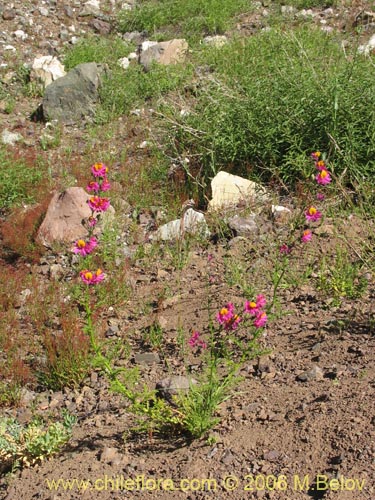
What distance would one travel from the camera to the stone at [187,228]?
17.3ft

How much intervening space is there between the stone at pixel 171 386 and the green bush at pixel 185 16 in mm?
7005

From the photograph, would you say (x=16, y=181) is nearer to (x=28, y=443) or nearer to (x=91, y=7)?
(x=28, y=443)

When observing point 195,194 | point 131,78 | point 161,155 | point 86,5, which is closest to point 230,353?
point 195,194

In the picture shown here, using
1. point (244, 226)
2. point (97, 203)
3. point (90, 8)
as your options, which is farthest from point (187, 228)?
point (90, 8)

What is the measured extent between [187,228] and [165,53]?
423 cm

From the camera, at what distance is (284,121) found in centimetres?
559

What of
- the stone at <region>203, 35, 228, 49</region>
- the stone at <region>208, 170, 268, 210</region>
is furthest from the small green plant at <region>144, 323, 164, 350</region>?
the stone at <region>203, 35, 228, 49</region>

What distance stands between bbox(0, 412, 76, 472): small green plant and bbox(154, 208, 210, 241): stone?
2.23 meters

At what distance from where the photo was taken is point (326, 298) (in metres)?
4.14

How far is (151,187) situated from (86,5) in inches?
217

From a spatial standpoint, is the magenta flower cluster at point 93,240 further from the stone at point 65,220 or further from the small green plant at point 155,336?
the stone at point 65,220

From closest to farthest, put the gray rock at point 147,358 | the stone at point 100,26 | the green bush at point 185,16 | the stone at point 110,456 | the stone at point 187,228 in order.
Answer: the stone at point 110,456, the gray rock at point 147,358, the stone at point 187,228, the green bush at point 185,16, the stone at point 100,26

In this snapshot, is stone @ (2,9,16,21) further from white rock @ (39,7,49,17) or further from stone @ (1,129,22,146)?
stone @ (1,129,22,146)

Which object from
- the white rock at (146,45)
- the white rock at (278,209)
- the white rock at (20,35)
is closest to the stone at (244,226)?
the white rock at (278,209)
